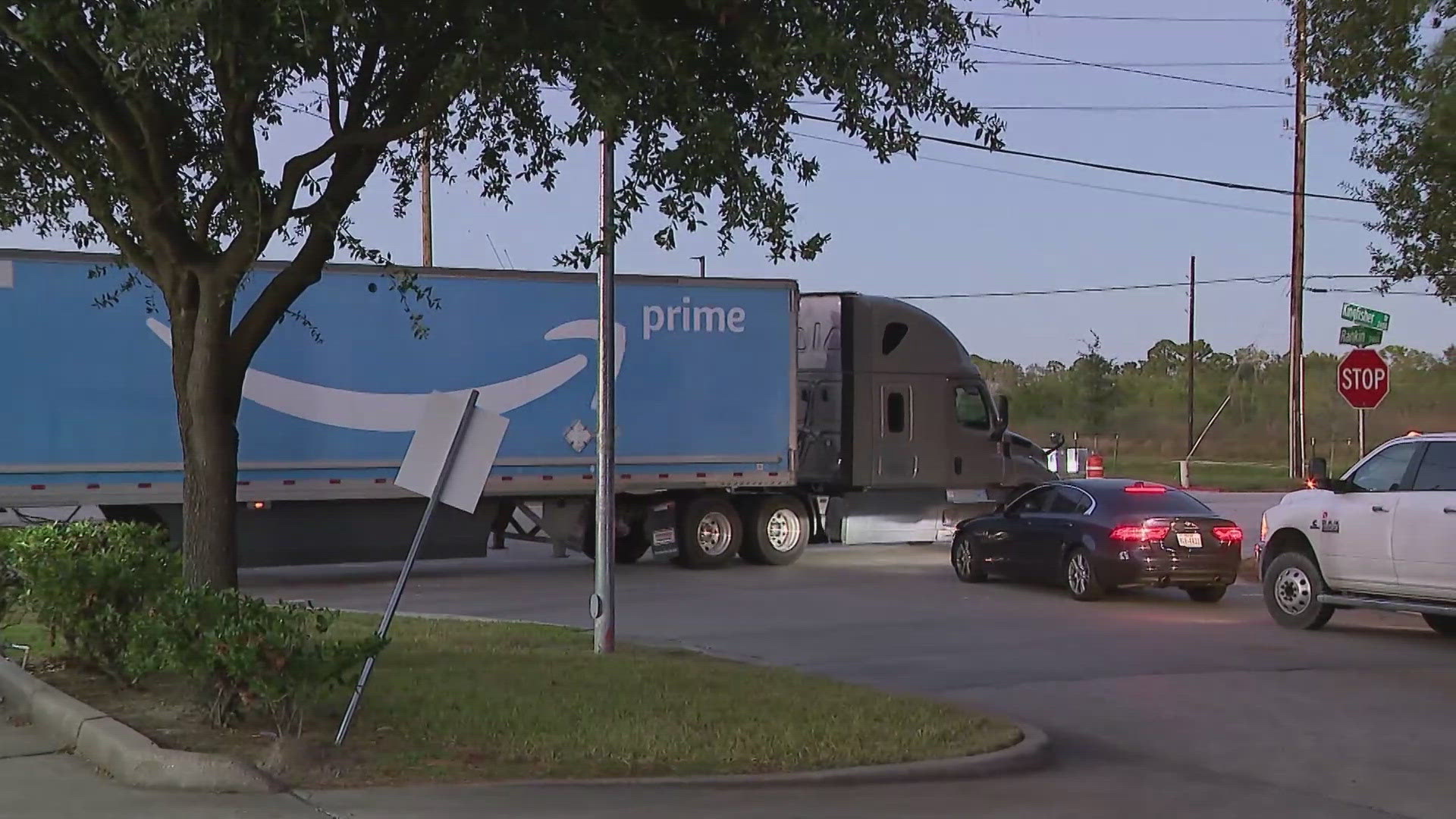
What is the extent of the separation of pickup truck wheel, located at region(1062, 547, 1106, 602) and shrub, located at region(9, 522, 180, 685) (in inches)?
422

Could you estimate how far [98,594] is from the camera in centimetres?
1034

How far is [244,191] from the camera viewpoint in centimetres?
1035

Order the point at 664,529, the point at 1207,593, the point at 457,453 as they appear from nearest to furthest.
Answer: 1. the point at 457,453
2. the point at 1207,593
3. the point at 664,529

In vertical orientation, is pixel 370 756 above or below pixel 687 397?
below

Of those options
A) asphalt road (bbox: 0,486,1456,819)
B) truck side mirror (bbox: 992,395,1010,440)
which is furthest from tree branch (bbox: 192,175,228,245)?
truck side mirror (bbox: 992,395,1010,440)

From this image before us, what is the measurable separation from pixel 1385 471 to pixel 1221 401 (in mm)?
65444

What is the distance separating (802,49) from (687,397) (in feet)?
39.8

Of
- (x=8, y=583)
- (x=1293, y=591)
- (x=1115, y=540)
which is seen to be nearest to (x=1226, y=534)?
(x=1115, y=540)

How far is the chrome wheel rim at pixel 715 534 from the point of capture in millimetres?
22125

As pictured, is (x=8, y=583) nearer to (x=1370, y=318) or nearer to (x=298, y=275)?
(x=298, y=275)

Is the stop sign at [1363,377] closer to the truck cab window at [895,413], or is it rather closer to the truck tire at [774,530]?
the truck cab window at [895,413]

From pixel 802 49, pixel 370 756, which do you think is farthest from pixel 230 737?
pixel 802 49

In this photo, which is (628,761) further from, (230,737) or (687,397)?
(687,397)

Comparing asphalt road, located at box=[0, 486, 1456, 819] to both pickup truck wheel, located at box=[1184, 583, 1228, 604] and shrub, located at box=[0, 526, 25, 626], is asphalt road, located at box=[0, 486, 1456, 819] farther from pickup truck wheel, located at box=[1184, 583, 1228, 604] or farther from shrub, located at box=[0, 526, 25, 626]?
shrub, located at box=[0, 526, 25, 626]
